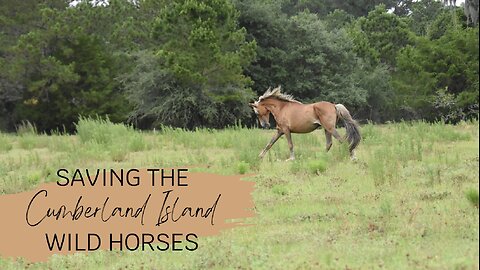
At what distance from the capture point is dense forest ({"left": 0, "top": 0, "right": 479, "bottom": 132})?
31734mm

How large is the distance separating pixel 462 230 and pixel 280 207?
2913 mm

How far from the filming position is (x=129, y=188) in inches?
435

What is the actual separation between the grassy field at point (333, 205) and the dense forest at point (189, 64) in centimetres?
1515

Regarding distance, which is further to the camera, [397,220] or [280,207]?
[280,207]

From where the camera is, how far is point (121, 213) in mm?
9516

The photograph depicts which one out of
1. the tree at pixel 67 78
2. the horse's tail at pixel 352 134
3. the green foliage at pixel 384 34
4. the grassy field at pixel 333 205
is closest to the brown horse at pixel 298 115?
the horse's tail at pixel 352 134

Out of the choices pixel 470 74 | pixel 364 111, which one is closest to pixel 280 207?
pixel 470 74

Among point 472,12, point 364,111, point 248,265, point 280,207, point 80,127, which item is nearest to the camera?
point 472,12

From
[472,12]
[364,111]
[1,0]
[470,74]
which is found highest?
[1,0]

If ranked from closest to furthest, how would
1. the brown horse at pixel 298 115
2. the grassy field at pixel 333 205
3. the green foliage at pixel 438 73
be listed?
the grassy field at pixel 333 205 < the brown horse at pixel 298 115 < the green foliage at pixel 438 73

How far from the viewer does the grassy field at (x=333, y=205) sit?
639 centimetres

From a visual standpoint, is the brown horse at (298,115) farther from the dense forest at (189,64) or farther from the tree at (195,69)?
the tree at (195,69)

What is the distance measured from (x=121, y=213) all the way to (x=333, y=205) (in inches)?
127

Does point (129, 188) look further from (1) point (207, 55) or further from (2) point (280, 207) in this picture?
(1) point (207, 55)
